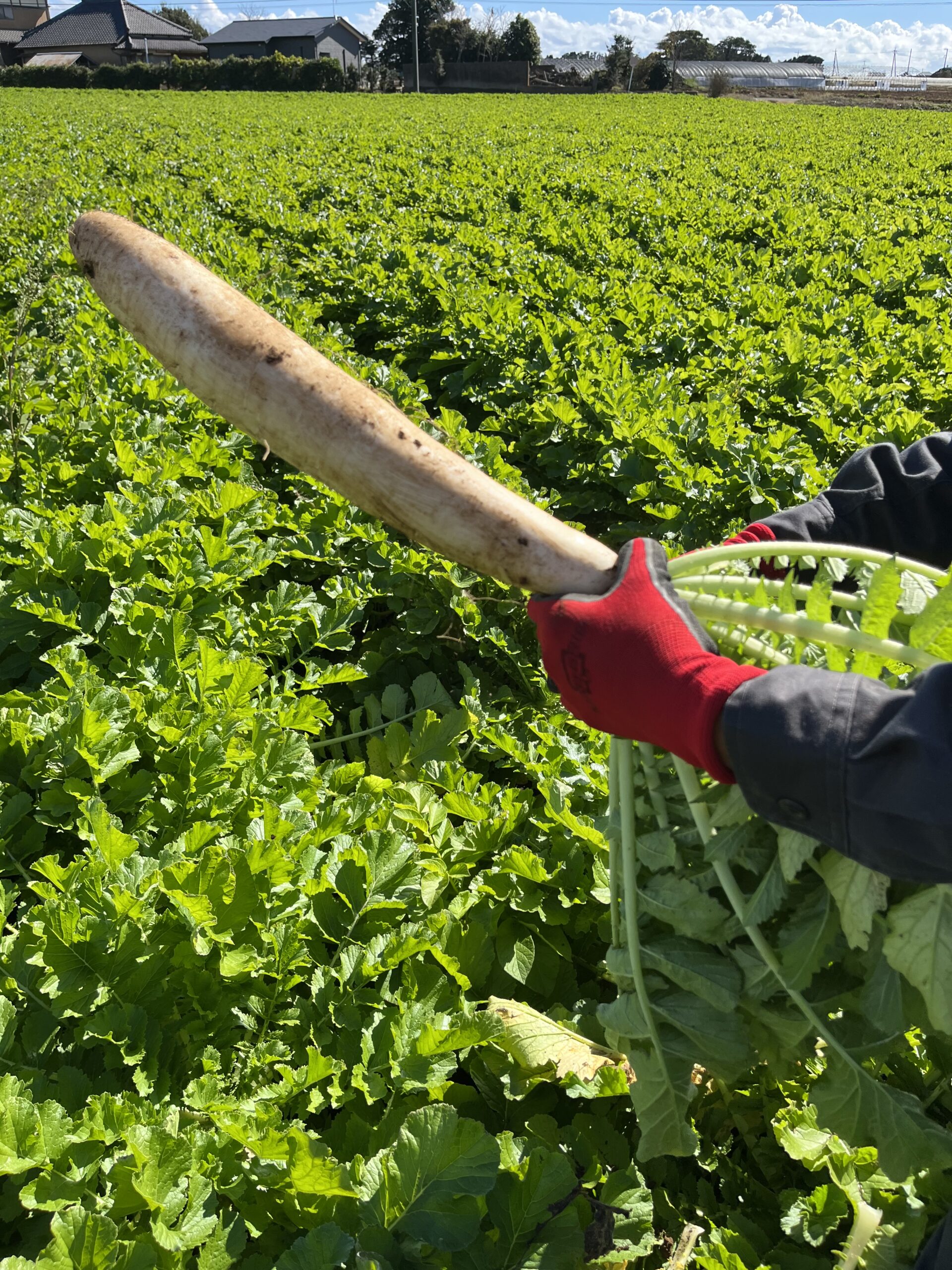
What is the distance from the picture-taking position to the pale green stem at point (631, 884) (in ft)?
5.51

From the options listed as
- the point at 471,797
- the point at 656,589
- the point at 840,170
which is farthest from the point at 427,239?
the point at 840,170

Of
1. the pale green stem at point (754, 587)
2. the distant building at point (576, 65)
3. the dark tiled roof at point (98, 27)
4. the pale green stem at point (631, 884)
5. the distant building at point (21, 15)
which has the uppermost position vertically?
the distant building at point (21, 15)

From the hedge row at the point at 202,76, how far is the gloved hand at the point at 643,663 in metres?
64.0

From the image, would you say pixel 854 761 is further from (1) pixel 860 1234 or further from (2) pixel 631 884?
(1) pixel 860 1234

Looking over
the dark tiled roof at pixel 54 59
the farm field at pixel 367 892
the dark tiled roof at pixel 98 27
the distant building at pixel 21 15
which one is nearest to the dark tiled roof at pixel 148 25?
the dark tiled roof at pixel 98 27

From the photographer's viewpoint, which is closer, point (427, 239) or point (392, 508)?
point (392, 508)

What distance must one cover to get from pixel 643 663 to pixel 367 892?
0.99 metres

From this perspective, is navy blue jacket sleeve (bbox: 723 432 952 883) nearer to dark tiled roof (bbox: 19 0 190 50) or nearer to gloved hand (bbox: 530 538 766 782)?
gloved hand (bbox: 530 538 766 782)

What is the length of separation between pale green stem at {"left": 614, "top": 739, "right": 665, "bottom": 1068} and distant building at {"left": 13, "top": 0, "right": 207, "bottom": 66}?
87.1 meters

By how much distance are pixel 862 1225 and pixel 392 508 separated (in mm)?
1569

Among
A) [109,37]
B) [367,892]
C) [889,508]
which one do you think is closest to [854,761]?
[889,508]

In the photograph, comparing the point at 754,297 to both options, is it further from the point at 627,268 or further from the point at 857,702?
the point at 857,702

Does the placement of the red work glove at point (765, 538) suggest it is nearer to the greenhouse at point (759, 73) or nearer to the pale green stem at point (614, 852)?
the pale green stem at point (614, 852)

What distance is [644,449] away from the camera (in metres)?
5.07
